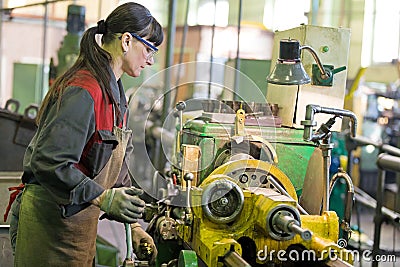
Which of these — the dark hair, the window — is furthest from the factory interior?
the window

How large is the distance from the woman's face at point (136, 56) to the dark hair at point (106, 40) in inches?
1.0

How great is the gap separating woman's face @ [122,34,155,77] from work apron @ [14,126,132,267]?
0.16 meters

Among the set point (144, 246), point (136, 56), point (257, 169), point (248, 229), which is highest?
point (136, 56)

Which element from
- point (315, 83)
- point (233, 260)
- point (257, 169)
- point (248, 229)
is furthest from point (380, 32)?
point (233, 260)

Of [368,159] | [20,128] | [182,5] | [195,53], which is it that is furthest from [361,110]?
[20,128]

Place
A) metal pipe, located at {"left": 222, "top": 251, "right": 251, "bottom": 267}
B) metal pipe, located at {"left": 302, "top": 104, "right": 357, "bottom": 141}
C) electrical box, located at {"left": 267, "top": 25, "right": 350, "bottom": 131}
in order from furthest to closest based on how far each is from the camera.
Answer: electrical box, located at {"left": 267, "top": 25, "right": 350, "bottom": 131} < metal pipe, located at {"left": 302, "top": 104, "right": 357, "bottom": 141} < metal pipe, located at {"left": 222, "top": 251, "right": 251, "bottom": 267}

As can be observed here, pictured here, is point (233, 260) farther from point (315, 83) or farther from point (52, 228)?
point (315, 83)

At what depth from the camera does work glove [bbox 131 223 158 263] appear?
5.92ft

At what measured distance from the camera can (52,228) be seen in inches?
63.2

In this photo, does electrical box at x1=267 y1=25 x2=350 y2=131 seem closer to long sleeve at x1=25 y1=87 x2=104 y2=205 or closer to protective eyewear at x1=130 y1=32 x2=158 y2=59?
protective eyewear at x1=130 y1=32 x2=158 y2=59

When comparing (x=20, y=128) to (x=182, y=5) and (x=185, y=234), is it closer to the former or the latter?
(x=185, y=234)

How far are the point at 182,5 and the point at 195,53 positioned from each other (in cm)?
194

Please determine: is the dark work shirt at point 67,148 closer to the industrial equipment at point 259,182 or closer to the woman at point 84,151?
the woman at point 84,151

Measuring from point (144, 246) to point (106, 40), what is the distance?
23.0 inches
